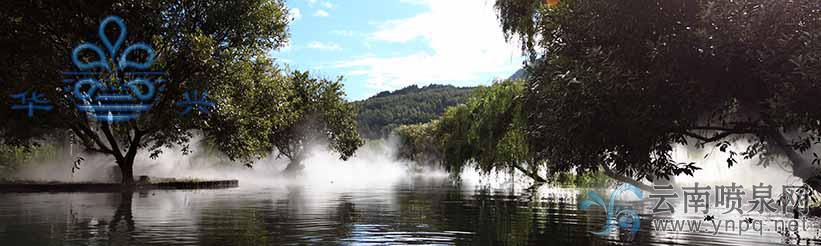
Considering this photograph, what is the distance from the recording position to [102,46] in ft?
115

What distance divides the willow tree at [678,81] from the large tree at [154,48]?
2251 cm

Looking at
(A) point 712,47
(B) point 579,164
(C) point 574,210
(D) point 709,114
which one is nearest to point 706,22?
(A) point 712,47

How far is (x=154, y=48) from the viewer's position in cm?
3619

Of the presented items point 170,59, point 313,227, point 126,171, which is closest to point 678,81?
point 313,227

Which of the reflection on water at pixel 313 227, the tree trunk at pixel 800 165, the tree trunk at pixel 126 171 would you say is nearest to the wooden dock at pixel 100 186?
the tree trunk at pixel 126 171

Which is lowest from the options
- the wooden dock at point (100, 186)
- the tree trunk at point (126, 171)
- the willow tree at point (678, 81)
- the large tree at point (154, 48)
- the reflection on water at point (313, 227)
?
the reflection on water at point (313, 227)

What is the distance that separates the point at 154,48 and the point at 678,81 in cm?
2901

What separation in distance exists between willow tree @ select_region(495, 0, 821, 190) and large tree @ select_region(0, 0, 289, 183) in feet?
73.8

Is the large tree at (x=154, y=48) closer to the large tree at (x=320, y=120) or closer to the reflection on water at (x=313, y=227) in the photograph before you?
the reflection on water at (x=313, y=227)

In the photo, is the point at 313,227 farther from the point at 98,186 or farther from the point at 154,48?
the point at 154,48

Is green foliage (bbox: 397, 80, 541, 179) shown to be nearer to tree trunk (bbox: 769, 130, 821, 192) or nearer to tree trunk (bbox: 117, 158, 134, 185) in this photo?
tree trunk (bbox: 769, 130, 821, 192)

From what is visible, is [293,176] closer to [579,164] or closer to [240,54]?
[240,54]

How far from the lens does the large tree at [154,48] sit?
33.0 m

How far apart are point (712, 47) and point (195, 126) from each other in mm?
29122
